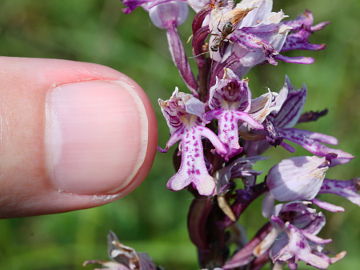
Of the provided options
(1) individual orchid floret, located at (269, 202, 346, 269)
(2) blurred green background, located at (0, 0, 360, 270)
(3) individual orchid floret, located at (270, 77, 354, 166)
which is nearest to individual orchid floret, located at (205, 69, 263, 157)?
(3) individual orchid floret, located at (270, 77, 354, 166)

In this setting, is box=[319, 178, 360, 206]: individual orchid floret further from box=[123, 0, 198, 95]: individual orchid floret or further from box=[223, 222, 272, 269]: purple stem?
box=[123, 0, 198, 95]: individual orchid floret

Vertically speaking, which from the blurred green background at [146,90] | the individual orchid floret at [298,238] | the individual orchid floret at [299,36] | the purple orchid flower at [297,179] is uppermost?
the individual orchid floret at [299,36]

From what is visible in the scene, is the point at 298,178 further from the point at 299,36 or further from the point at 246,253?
the point at 299,36

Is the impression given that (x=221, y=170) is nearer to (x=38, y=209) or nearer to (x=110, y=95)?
(x=110, y=95)

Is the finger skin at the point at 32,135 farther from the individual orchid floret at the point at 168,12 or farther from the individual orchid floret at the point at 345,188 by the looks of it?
the individual orchid floret at the point at 345,188

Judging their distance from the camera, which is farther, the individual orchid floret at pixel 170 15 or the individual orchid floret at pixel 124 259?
the individual orchid floret at pixel 124 259

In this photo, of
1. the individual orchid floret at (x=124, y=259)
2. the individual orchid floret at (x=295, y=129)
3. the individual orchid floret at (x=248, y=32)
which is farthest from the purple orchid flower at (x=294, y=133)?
the individual orchid floret at (x=124, y=259)
